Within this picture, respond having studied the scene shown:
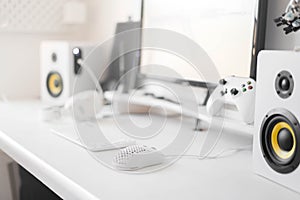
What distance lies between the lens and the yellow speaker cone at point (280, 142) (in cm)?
81

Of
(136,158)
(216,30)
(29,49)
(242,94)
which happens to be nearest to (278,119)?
(242,94)

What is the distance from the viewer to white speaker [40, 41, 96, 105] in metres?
1.81

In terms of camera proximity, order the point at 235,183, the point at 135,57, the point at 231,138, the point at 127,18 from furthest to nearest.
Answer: the point at 127,18
the point at 135,57
the point at 231,138
the point at 235,183

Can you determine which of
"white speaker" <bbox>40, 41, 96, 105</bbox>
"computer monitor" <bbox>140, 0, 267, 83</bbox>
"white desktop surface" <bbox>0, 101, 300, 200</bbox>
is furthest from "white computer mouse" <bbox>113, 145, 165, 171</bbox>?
"white speaker" <bbox>40, 41, 96, 105</bbox>

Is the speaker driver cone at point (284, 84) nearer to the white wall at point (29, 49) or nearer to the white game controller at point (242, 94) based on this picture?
the white game controller at point (242, 94)

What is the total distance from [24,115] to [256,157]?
101 centimetres

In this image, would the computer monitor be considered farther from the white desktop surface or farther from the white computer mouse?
the white computer mouse

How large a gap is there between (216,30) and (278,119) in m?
0.54

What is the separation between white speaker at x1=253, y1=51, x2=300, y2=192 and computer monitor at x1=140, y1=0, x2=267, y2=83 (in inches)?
11.2

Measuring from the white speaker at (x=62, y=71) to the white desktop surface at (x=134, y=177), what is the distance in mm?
631

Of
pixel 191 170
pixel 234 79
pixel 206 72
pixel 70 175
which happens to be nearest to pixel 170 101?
pixel 206 72

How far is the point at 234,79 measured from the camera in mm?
1077

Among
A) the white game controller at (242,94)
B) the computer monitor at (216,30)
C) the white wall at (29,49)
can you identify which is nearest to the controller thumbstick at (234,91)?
the white game controller at (242,94)

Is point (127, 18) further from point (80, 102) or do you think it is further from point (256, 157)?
point (256, 157)
